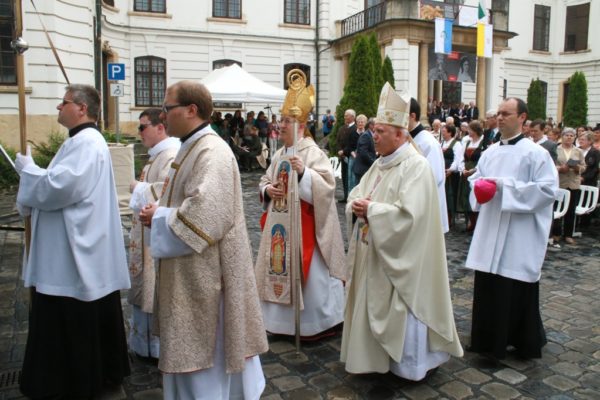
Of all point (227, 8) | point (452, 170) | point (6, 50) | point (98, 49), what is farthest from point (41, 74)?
point (227, 8)


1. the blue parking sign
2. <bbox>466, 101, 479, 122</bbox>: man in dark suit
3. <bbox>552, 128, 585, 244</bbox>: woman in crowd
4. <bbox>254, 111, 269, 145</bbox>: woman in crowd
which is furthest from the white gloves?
<bbox>466, 101, 479, 122</bbox>: man in dark suit

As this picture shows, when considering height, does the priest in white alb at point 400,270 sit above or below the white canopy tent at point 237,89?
below

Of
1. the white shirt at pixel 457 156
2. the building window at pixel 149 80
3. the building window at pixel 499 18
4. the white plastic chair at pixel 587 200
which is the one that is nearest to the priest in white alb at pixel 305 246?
the white shirt at pixel 457 156

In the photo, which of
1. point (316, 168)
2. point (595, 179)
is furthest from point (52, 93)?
point (595, 179)

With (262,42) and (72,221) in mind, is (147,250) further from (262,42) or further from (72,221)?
(262,42)

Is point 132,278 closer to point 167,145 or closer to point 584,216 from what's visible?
point 167,145

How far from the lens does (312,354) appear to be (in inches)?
179

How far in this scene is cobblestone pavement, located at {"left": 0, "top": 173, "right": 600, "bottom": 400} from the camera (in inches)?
152

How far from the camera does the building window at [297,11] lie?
82.1 feet

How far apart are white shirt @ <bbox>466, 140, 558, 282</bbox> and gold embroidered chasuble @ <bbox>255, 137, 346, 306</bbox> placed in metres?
1.10

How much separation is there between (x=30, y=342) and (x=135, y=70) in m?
20.9

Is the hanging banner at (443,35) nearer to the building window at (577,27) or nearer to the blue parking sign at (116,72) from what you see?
the blue parking sign at (116,72)

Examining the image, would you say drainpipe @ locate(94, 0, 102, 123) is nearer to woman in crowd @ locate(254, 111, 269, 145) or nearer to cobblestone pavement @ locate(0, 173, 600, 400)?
woman in crowd @ locate(254, 111, 269, 145)

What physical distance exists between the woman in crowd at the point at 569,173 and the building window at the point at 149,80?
17450 millimetres
